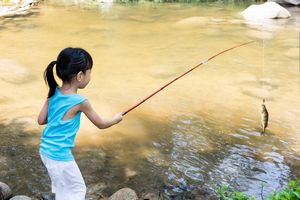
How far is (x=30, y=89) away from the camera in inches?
286

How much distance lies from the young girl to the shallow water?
4.76 feet

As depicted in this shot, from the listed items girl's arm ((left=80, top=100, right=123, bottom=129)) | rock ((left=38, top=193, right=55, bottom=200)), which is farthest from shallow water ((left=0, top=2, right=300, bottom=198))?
girl's arm ((left=80, top=100, right=123, bottom=129))

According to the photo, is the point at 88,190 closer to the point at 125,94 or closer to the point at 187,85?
the point at 125,94

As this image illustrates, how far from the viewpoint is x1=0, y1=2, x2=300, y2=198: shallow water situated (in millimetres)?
4648

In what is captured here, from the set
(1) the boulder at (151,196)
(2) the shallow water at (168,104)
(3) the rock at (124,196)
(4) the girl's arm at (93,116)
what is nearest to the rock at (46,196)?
(2) the shallow water at (168,104)

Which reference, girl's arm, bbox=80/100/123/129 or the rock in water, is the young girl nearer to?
girl's arm, bbox=80/100/123/129

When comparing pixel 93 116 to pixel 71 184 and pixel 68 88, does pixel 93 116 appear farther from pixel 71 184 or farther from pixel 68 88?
pixel 71 184

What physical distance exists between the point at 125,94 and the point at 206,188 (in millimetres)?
3183

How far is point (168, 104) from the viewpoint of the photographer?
22.1ft

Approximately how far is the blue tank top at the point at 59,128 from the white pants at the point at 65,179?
1.7 inches

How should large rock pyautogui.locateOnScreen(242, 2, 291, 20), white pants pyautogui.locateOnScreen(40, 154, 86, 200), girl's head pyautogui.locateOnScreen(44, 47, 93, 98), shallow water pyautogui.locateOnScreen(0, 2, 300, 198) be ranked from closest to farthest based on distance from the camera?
girl's head pyautogui.locateOnScreen(44, 47, 93, 98) < white pants pyautogui.locateOnScreen(40, 154, 86, 200) < shallow water pyautogui.locateOnScreen(0, 2, 300, 198) < large rock pyautogui.locateOnScreen(242, 2, 291, 20)

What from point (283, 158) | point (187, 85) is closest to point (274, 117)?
point (283, 158)

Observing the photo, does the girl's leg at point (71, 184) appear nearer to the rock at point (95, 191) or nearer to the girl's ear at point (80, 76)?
the girl's ear at point (80, 76)

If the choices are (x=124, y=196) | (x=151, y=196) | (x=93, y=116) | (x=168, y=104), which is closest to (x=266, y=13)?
(x=168, y=104)
